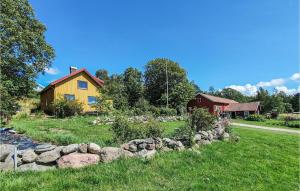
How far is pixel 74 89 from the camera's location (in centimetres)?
3030

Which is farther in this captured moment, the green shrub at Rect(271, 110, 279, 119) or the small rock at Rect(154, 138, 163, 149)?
the green shrub at Rect(271, 110, 279, 119)

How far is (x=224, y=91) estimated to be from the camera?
85000mm

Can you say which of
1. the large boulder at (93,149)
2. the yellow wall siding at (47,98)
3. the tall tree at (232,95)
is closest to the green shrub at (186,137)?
the large boulder at (93,149)

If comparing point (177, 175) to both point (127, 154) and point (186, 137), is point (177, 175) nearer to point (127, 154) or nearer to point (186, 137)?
point (127, 154)

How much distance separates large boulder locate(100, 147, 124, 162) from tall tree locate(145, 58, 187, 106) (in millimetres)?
40060

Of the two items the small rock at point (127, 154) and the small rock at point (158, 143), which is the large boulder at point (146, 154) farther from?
the small rock at point (158, 143)

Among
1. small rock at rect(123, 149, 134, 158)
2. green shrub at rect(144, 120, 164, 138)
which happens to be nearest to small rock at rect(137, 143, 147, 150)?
small rock at rect(123, 149, 134, 158)

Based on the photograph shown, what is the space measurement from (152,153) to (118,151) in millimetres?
900

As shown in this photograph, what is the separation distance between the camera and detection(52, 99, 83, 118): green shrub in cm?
2503

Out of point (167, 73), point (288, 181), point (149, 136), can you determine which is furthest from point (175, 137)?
point (167, 73)

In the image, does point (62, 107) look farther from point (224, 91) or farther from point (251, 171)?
point (224, 91)

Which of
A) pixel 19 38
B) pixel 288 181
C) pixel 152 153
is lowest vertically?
pixel 288 181

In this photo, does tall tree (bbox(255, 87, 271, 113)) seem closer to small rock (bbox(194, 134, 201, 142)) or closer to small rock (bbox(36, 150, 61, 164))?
small rock (bbox(194, 134, 201, 142))

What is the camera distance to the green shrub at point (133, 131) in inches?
290
